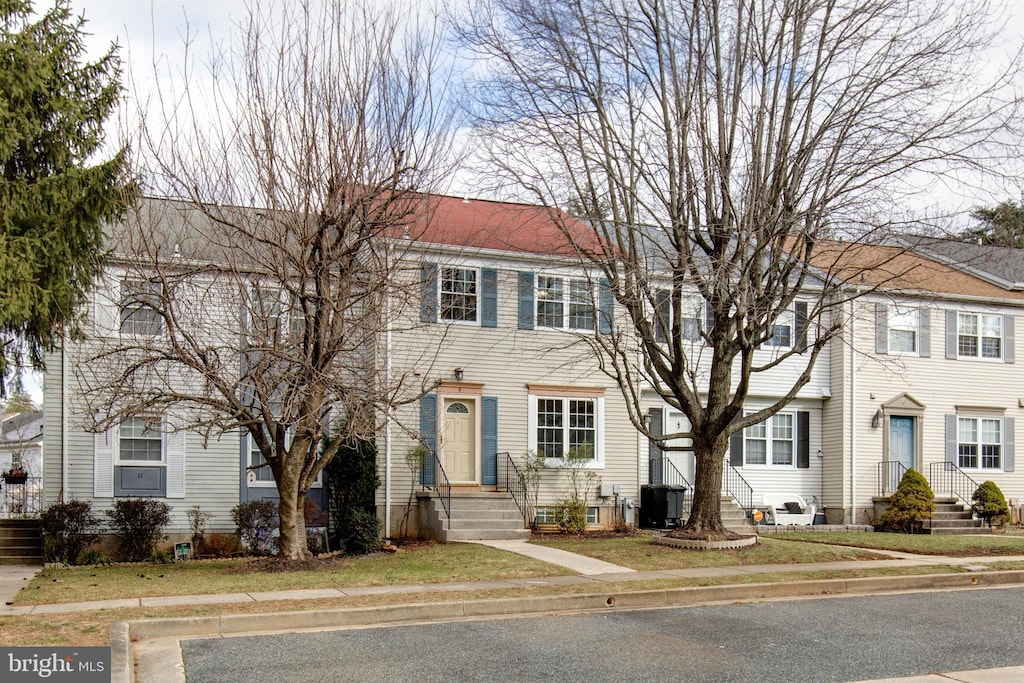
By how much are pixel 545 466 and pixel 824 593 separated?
8.87 meters

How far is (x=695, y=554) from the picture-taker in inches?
628

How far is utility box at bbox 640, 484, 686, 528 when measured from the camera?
71.4ft

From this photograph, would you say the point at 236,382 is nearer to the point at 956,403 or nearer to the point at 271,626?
the point at 271,626

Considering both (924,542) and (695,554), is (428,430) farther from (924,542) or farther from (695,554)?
(924,542)

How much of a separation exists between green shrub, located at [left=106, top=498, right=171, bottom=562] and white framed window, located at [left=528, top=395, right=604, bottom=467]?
26.2 feet

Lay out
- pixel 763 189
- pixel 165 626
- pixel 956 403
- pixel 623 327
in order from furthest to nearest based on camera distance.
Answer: pixel 956 403 → pixel 623 327 → pixel 763 189 → pixel 165 626

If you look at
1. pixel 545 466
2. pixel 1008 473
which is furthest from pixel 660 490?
pixel 1008 473

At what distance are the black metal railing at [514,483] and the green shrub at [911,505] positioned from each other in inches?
348

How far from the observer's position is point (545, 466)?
2125 cm

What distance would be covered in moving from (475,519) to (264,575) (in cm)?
626

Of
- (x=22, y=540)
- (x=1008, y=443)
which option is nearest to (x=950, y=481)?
(x=1008, y=443)

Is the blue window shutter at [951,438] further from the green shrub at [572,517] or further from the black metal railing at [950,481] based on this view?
the green shrub at [572,517]

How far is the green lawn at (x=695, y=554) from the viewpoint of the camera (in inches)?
598

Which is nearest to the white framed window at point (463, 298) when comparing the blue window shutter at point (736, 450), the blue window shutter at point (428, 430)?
the blue window shutter at point (428, 430)
